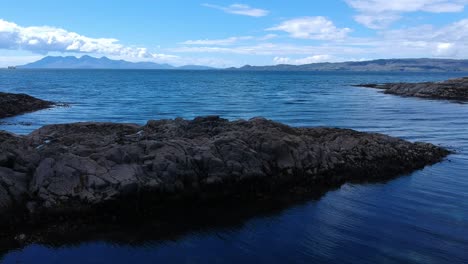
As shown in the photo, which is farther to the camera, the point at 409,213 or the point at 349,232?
the point at 409,213

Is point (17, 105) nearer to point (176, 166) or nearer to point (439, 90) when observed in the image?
point (176, 166)

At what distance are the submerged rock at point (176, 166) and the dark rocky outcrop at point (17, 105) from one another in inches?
1170

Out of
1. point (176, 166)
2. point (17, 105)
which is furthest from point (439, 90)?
point (176, 166)

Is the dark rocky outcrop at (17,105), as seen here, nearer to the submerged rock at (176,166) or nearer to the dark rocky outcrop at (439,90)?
the submerged rock at (176,166)

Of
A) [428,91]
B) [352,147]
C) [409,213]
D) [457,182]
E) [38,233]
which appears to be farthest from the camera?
[428,91]

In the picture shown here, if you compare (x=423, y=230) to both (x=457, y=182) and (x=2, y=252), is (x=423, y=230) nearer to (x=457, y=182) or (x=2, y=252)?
(x=457, y=182)

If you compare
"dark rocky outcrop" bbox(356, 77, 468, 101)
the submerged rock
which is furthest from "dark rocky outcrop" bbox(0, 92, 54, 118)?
"dark rocky outcrop" bbox(356, 77, 468, 101)

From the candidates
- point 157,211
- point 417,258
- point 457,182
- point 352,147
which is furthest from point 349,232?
point 352,147

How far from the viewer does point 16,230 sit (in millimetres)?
15703

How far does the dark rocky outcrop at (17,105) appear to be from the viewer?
175 ft

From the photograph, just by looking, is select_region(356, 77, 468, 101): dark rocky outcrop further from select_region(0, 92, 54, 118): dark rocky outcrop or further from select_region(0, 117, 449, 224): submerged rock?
select_region(0, 92, 54, 118): dark rocky outcrop

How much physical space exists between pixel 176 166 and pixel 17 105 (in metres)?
45.7

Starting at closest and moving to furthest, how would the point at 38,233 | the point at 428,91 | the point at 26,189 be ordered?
→ 1. the point at 38,233
2. the point at 26,189
3. the point at 428,91

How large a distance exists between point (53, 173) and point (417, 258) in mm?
13306
